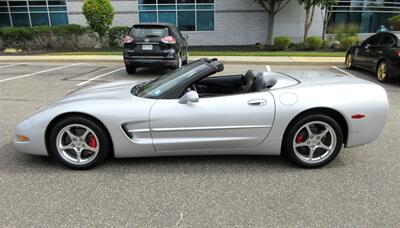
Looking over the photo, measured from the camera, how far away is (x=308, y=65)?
13.5m

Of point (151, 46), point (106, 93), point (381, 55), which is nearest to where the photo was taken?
point (106, 93)

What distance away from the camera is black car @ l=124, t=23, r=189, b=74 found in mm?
10789

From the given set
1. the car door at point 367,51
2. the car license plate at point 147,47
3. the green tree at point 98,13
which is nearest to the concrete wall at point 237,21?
the green tree at point 98,13

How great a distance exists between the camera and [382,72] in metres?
9.54

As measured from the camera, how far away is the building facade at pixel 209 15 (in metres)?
21.2

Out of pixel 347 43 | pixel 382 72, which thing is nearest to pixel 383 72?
pixel 382 72

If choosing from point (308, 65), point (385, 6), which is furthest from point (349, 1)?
point (308, 65)

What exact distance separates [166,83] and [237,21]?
18.3 metres

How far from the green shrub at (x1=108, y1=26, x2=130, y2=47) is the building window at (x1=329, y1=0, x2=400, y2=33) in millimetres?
12223

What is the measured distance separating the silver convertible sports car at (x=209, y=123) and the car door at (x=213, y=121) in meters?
0.01

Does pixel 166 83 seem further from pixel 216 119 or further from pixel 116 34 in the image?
pixel 116 34

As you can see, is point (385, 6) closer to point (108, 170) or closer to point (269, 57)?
point (269, 57)

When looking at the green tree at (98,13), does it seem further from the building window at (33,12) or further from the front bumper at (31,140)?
the front bumper at (31,140)

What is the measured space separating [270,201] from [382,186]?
1187 millimetres
